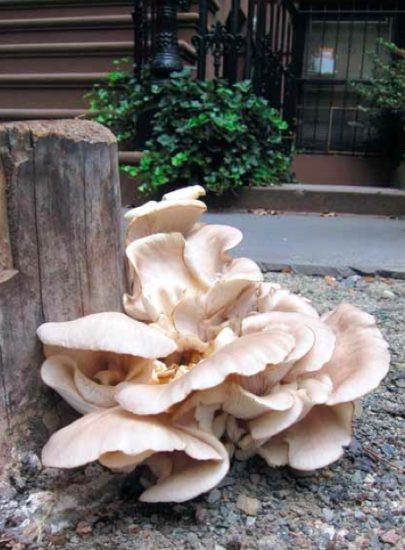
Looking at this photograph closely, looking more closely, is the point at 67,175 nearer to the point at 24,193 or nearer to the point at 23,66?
the point at 24,193

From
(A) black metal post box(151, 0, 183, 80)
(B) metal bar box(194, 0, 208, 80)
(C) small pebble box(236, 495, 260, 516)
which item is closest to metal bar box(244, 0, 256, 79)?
(B) metal bar box(194, 0, 208, 80)

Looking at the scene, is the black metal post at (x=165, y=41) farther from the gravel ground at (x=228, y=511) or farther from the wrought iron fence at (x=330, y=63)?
the gravel ground at (x=228, y=511)

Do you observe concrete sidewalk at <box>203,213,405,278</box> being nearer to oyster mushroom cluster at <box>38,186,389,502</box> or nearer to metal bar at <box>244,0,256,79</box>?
metal bar at <box>244,0,256,79</box>

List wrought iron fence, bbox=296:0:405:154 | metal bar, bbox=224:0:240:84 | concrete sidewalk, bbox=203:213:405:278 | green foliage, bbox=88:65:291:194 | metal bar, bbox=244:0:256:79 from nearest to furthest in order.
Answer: concrete sidewalk, bbox=203:213:405:278
green foliage, bbox=88:65:291:194
metal bar, bbox=224:0:240:84
metal bar, bbox=244:0:256:79
wrought iron fence, bbox=296:0:405:154

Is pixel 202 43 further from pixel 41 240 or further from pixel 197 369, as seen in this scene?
pixel 197 369

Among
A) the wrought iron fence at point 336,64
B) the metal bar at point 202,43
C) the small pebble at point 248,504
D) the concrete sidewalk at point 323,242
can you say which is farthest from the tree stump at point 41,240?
the wrought iron fence at point 336,64

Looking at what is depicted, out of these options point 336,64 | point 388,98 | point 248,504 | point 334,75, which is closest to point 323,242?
point 388,98

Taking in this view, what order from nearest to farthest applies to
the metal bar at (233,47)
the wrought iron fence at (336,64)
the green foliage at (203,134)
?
1. the green foliage at (203,134)
2. the metal bar at (233,47)
3. the wrought iron fence at (336,64)
